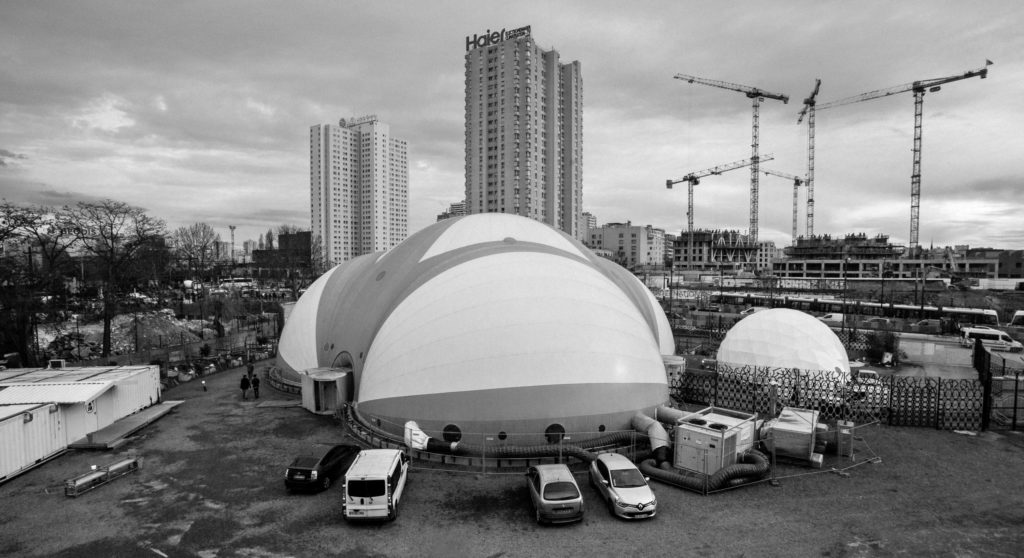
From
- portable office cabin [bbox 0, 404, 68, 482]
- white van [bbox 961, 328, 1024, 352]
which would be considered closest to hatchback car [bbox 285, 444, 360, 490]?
portable office cabin [bbox 0, 404, 68, 482]

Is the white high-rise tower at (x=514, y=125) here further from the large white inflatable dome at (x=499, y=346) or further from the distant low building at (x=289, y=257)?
the large white inflatable dome at (x=499, y=346)

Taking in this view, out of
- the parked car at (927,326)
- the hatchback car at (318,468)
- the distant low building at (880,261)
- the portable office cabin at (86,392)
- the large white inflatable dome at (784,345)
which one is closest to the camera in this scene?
the hatchback car at (318,468)

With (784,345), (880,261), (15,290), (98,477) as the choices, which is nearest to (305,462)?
(98,477)

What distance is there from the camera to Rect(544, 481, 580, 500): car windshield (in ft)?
37.9

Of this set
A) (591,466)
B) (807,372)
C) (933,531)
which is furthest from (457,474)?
(807,372)

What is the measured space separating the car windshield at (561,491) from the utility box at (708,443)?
161 inches

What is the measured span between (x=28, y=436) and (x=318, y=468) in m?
9.63

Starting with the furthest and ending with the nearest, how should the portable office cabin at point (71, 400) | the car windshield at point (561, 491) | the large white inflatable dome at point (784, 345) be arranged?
the large white inflatable dome at point (784, 345)
the portable office cabin at point (71, 400)
the car windshield at point (561, 491)

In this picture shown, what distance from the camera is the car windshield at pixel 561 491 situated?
37.9 ft

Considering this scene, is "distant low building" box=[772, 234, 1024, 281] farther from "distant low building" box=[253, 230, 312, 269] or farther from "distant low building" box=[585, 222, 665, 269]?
"distant low building" box=[253, 230, 312, 269]

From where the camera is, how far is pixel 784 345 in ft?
75.9

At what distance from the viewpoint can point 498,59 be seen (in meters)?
94.5

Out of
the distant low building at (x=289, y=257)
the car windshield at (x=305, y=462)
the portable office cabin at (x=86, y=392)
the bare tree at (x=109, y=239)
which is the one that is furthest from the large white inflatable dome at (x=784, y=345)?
the distant low building at (x=289, y=257)

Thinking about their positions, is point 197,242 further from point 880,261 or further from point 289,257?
point 880,261
